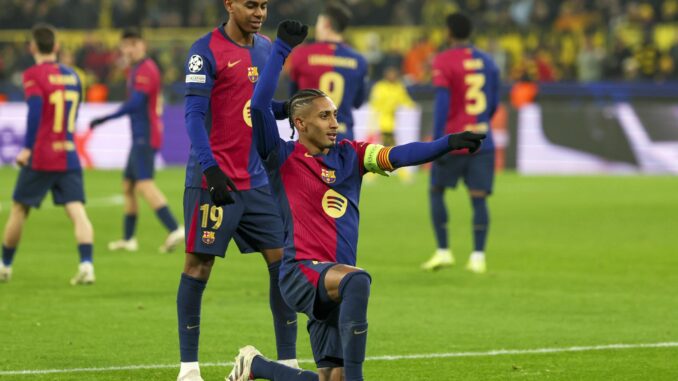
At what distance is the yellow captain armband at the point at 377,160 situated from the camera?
6.31m

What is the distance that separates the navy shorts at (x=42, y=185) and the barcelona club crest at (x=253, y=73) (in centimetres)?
455

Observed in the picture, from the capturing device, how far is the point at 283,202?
6.50 metres

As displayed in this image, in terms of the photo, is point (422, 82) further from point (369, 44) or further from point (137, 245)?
point (137, 245)

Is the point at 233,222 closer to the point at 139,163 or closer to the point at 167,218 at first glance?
the point at 167,218

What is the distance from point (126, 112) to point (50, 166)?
2.74 m

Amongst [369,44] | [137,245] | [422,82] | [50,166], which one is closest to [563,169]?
[422,82]

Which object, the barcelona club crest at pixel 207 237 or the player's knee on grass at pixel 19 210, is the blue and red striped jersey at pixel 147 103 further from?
the barcelona club crest at pixel 207 237

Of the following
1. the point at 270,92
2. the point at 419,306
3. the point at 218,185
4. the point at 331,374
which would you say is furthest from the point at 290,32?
the point at 419,306

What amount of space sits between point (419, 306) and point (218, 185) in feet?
12.6

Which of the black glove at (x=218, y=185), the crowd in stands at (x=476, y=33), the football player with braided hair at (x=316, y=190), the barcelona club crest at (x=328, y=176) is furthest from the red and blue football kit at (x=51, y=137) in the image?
the crowd in stands at (x=476, y=33)

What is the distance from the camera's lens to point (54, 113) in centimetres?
1152

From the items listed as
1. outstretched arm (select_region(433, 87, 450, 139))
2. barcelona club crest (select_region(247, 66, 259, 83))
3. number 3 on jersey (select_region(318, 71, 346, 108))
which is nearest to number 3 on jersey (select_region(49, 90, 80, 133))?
number 3 on jersey (select_region(318, 71, 346, 108))

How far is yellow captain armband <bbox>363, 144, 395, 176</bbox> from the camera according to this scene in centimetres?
631

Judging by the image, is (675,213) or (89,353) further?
(675,213)
